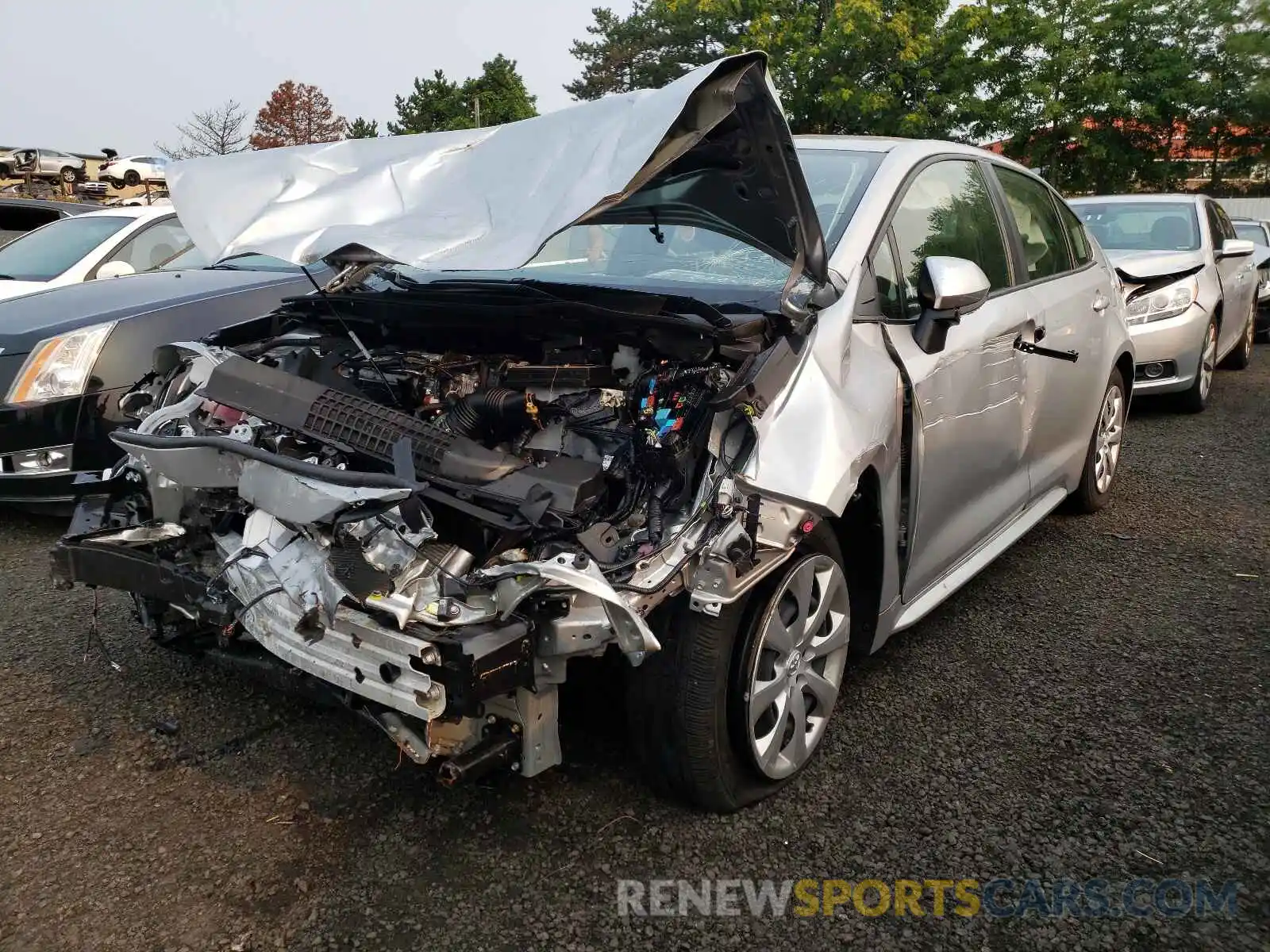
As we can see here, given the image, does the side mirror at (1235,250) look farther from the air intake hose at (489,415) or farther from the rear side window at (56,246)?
the rear side window at (56,246)

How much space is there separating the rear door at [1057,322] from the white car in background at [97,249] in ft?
17.3

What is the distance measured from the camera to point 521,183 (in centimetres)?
240

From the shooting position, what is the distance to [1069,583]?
4.29 metres

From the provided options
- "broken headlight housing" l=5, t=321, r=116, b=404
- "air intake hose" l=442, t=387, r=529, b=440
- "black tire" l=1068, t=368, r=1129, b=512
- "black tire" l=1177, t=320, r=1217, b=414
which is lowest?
"black tire" l=1177, t=320, r=1217, b=414

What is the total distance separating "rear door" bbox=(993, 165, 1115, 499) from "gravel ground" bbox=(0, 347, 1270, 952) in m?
0.83

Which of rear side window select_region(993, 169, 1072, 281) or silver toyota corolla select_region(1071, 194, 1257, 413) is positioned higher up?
rear side window select_region(993, 169, 1072, 281)

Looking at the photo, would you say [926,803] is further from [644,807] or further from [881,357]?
[881,357]

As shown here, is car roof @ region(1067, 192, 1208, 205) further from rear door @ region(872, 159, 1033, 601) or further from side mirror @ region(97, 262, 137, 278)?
side mirror @ region(97, 262, 137, 278)

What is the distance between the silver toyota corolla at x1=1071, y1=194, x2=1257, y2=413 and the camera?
297 inches

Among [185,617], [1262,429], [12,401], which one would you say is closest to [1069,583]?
[185,617]

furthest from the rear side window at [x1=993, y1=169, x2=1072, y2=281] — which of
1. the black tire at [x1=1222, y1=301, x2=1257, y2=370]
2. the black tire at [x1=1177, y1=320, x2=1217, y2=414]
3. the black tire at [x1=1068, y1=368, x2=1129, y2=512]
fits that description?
the black tire at [x1=1222, y1=301, x2=1257, y2=370]

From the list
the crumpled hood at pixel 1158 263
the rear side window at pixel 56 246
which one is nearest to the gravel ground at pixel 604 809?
the rear side window at pixel 56 246

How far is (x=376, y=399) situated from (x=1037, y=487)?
2849 millimetres

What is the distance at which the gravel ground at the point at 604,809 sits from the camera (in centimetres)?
222
